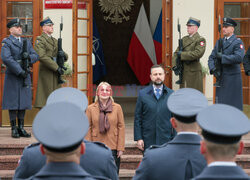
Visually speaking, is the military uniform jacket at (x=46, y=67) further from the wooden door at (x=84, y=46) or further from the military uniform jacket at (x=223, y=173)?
the military uniform jacket at (x=223, y=173)

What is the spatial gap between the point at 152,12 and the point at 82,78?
13.5ft

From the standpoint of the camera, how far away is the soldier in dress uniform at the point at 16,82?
7609 millimetres

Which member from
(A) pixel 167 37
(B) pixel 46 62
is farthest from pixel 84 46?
(A) pixel 167 37

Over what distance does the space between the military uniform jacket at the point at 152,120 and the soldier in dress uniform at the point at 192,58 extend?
2.36 metres

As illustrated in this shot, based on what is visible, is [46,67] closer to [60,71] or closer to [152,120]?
[60,71]

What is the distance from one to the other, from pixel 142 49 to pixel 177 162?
968 centimetres

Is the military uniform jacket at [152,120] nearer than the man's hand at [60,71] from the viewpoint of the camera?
Yes

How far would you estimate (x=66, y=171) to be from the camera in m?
2.16

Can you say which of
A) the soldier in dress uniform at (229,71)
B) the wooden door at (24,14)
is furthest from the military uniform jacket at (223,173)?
the wooden door at (24,14)

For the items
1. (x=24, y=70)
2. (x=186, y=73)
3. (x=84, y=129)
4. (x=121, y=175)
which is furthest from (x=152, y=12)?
(x=84, y=129)

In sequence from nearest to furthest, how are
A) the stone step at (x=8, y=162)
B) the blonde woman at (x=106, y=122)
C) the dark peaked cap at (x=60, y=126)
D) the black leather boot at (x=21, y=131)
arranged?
the dark peaked cap at (x=60, y=126)
the blonde woman at (x=106, y=122)
the stone step at (x=8, y=162)
the black leather boot at (x=21, y=131)

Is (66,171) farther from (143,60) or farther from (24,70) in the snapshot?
(143,60)

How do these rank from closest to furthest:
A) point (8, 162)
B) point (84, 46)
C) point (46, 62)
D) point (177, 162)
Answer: point (177, 162)
point (8, 162)
point (46, 62)
point (84, 46)

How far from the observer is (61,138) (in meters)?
2.11
